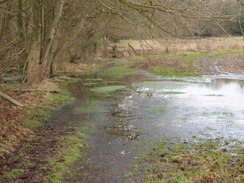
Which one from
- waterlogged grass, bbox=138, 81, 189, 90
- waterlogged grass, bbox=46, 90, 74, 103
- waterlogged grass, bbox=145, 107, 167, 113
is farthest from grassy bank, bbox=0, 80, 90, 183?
waterlogged grass, bbox=138, 81, 189, 90

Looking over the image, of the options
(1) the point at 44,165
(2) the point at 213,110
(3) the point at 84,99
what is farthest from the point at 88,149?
(3) the point at 84,99

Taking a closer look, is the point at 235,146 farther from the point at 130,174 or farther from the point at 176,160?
the point at 130,174

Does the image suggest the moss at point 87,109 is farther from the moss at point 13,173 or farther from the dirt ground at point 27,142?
the moss at point 13,173

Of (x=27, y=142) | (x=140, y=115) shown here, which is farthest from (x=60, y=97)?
(x=27, y=142)

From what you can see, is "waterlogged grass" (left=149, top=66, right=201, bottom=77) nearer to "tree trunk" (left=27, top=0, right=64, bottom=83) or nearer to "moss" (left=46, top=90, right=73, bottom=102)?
"tree trunk" (left=27, top=0, right=64, bottom=83)

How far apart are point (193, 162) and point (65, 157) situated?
10.2 feet

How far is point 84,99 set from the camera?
655 inches

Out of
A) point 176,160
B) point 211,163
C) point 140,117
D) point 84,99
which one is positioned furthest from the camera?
point 84,99

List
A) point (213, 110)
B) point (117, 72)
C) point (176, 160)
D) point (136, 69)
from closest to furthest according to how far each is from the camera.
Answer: point (176, 160) → point (213, 110) → point (117, 72) → point (136, 69)

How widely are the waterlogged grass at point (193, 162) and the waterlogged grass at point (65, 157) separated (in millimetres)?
1700

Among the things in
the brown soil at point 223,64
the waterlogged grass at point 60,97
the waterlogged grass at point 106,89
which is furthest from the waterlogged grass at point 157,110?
the brown soil at point 223,64

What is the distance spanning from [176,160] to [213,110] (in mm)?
6463

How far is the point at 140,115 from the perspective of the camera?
1288cm

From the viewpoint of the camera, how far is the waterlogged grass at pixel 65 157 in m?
6.78
